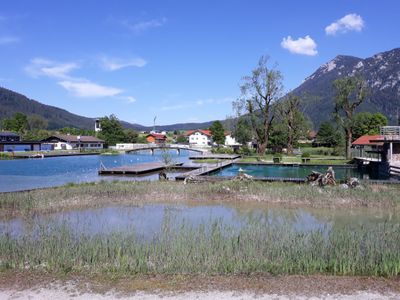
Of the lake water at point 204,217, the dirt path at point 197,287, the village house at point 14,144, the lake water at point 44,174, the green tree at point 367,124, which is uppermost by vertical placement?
the green tree at point 367,124

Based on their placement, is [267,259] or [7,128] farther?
[7,128]

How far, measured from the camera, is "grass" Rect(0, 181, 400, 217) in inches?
688

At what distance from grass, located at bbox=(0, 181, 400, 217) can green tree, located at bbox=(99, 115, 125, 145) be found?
88395mm

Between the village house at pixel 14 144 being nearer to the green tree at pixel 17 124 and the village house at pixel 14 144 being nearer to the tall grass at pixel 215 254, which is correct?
the green tree at pixel 17 124

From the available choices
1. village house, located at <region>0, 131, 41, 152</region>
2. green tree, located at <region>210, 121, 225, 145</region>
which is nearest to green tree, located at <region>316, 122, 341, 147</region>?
green tree, located at <region>210, 121, 225, 145</region>

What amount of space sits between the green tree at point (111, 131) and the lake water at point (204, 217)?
92.3 meters

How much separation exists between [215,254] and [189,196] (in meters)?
12.5

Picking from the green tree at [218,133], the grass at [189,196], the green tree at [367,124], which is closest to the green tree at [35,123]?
the green tree at [218,133]

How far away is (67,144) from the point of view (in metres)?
95.4

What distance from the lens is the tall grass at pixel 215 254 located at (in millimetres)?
7840

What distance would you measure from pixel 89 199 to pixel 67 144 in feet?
264

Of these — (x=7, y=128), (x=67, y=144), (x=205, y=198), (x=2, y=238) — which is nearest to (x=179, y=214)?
(x=205, y=198)

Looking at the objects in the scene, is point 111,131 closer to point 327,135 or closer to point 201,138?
point 201,138

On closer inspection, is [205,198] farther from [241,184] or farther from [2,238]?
[2,238]
